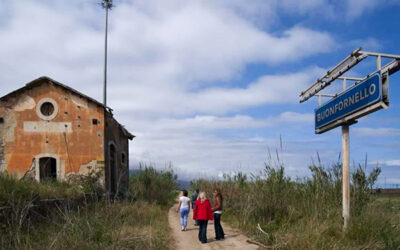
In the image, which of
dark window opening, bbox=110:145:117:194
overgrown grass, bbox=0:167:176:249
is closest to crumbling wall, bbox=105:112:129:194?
dark window opening, bbox=110:145:117:194

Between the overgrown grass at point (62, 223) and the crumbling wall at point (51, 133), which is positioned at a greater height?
the crumbling wall at point (51, 133)

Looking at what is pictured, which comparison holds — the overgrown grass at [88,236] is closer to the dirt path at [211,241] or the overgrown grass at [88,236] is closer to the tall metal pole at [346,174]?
the dirt path at [211,241]

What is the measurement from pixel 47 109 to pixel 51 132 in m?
1.17

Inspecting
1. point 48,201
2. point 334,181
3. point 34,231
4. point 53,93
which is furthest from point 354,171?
point 53,93

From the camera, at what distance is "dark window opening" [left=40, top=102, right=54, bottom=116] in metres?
16.6

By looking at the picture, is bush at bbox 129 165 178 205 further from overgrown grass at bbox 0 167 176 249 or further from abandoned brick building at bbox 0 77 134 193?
overgrown grass at bbox 0 167 176 249

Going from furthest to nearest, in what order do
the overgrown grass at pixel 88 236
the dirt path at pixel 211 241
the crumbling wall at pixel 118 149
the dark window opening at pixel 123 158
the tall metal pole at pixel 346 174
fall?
the dark window opening at pixel 123 158 < the crumbling wall at pixel 118 149 < the dirt path at pixel 211 241 < the tall metal pole at pixel 346 174 < the overgrown grass at pixel 88 236

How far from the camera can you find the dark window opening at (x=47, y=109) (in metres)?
16.6

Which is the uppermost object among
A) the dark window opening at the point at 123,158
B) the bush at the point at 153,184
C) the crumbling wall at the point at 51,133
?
the crumbling wall at the point at 51,133

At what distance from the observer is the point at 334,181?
8672 millimetres

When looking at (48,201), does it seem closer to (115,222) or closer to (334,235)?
(115,222)

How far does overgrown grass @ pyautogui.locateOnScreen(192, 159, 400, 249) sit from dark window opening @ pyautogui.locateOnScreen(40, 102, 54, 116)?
33.5 ft

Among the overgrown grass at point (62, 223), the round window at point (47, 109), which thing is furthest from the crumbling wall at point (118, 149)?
the overgrown grass at point (62, 223)

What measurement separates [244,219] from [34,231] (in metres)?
6.01
